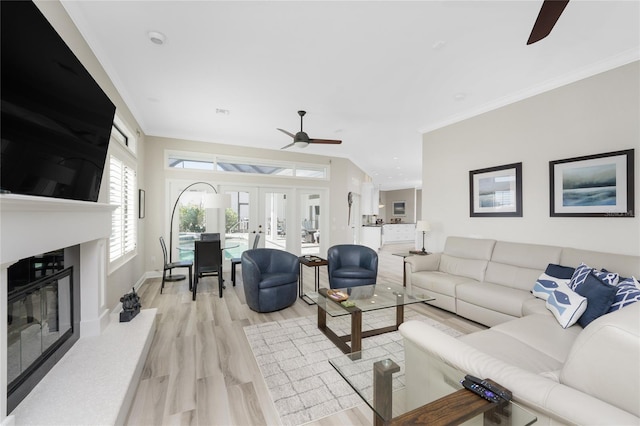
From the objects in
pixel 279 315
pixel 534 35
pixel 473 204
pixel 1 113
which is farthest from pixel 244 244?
pixel 534 35

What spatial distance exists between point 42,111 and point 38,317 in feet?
4.47

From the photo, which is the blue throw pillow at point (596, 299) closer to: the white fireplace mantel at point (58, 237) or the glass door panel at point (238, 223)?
the white fireplace mantel at point (58, 237)

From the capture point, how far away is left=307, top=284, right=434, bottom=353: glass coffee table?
99.1 inches

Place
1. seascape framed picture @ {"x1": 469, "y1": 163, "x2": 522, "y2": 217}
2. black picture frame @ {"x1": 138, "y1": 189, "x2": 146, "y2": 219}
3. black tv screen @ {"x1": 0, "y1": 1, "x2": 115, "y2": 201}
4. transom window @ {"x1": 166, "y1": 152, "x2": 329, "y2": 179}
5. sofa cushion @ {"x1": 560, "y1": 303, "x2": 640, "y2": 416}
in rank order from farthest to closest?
transom window @ {"x1": 166, "y1": 152, "x2": 329, "y2": 179}
black picture frame @ {"x1": 138, "y1": 189, "x2": 146, "y2": 219}
seascape framed picture @ {"x1": 469, "y1": 163, "x2": 522, "y2": 217}
black tv screen @ {"x1": 0, "y1": 1, "x2": 115, "y2": 201}
sofa cushion @ {"x1": 560, "y1": 303, "x2": 640, "y2": 416}

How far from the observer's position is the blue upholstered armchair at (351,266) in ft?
13.3

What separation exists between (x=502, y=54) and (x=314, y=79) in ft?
6.59

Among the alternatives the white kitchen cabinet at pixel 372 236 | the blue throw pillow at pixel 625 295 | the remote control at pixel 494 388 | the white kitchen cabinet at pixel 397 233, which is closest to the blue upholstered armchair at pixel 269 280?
the remote control at pixel 494 388

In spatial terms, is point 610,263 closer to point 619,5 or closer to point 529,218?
point 529,218

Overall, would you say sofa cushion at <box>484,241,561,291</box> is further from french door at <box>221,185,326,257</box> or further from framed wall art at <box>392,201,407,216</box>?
framed wall art at <box>392,201,407,216</box>

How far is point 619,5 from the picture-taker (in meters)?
2.09

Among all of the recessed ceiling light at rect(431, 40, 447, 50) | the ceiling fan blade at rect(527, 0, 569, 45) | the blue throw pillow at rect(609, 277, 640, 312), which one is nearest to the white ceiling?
the recessed ceiling light at rect(431, 40, 447, 50)

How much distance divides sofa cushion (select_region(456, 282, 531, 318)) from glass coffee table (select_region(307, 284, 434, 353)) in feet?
2.08

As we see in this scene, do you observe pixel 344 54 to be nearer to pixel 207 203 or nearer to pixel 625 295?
pixel 625 295

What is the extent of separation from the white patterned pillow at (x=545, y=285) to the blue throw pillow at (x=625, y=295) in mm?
454
